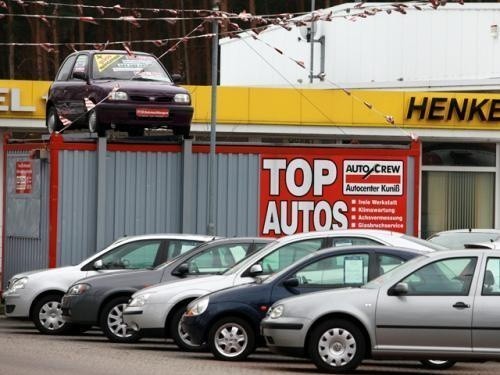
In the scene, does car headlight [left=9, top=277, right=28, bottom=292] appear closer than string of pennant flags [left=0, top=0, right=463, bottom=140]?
No

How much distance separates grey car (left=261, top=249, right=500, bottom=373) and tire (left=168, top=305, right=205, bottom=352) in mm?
2846

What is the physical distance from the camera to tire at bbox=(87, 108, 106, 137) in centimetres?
2659

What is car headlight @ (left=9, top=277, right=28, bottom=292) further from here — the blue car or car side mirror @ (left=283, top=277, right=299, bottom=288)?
car side mirror @ (left=283, top=277, right=299, bottom=288)

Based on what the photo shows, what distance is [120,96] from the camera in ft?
87.0

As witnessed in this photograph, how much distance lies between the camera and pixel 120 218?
26.0 meters

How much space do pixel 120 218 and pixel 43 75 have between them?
4353 centimetres

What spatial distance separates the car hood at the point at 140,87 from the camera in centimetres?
2662

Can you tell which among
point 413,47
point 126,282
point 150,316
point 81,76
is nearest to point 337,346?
point 150,316

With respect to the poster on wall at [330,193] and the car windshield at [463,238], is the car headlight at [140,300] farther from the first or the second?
the poster on wall at [330,193]

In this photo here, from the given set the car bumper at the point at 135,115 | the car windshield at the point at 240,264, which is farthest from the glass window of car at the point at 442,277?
the car bumper at the point at 135,115

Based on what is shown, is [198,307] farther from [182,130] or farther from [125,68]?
[125,68]

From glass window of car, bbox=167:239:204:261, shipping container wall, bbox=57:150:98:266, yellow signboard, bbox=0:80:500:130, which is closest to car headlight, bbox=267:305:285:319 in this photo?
glass window of car, bbox=167:239:204:261

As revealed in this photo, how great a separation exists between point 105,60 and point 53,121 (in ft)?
6.36

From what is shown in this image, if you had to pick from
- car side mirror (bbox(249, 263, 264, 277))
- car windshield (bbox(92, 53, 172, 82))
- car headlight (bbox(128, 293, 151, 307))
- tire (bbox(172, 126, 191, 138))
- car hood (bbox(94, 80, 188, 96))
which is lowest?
car headlight (bbox(128, 293, 151, 307))
